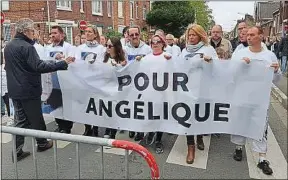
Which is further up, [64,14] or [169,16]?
[169,16]

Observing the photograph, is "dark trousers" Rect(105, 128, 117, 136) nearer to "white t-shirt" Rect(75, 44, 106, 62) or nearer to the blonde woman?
"white t-shirt" Rect(75, 44, 106, 62)

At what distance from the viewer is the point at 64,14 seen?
22219 millimetres

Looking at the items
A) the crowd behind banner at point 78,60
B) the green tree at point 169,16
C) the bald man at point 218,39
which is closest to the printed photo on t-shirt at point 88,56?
the crowd behind banner at point 78,60

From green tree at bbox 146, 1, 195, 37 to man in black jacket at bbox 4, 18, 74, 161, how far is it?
37.9m

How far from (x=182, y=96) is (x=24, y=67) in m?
2.17

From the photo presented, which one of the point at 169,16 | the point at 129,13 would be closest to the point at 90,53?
the point at 129,13

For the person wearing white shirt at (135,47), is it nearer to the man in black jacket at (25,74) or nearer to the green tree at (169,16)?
the man in black jacket at (25,74)

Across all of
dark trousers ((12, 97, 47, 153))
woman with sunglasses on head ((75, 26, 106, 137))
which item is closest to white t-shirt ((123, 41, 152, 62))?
woman with sunglasses on head ((75, 26, 106, 137))

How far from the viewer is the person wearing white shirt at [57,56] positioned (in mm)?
5547

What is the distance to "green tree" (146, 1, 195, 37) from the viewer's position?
41.8m

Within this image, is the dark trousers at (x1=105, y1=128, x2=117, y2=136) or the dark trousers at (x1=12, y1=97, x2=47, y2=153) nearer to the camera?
the dark trousers at (x1=12, y1=97, x2=47, y2=153)

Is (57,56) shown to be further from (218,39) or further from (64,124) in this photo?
(218,39)

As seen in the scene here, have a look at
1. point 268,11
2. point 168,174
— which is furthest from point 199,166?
point 268,11

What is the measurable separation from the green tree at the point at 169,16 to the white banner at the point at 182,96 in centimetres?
3753
